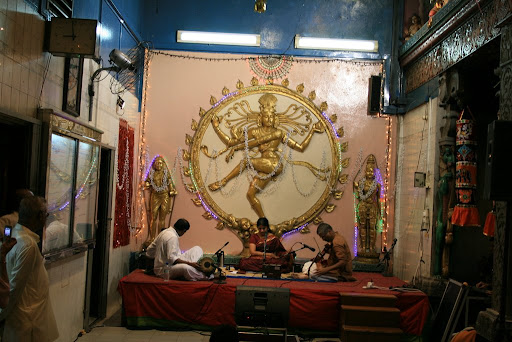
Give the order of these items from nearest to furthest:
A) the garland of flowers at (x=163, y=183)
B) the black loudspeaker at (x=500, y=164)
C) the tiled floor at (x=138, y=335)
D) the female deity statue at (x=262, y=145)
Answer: the black loudspeaker at (x=500, y=164), the tiled floor at (x=138, y=335), the garland of flowers at (x=163, y=183), the female deity statue at (x=262, y=145)

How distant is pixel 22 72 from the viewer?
459 cm

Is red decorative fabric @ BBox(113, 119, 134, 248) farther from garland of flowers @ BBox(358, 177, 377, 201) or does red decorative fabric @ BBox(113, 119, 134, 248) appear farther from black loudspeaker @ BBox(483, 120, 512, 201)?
black loudspeaker @ BBox(483, 120, 512, 201)

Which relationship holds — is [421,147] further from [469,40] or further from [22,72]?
[22,72]

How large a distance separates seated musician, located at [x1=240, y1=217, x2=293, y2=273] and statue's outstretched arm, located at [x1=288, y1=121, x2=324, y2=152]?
1483 millimetres

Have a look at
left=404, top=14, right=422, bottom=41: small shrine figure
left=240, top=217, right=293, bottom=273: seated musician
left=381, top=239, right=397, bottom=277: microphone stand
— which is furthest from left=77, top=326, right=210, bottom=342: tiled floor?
left=404, top=14, right=422, bottom=41: small shrine figure

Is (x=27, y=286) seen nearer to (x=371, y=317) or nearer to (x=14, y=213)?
(x=14, y=213)

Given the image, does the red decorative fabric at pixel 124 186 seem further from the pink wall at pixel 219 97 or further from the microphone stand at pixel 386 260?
the microphone stand at pixel 386 260

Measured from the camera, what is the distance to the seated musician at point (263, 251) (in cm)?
820

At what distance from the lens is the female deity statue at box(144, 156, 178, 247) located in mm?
9000

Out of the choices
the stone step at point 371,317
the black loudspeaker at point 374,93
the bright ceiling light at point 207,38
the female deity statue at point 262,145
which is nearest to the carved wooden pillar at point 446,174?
the stone step at point 371,317

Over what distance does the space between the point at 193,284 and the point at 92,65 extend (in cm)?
310

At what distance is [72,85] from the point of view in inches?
226

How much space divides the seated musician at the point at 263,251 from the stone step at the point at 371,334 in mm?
1933

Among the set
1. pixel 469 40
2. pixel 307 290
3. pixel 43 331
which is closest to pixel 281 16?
pixel 469 40
